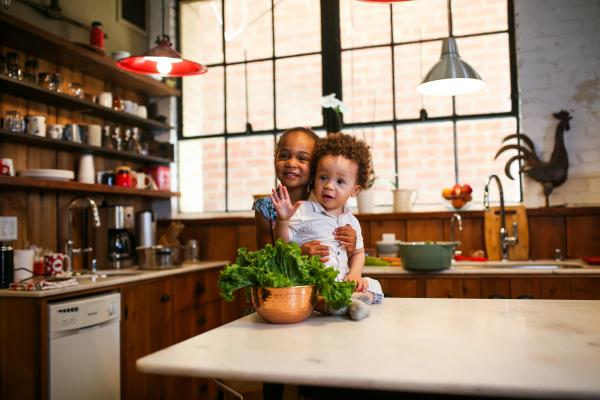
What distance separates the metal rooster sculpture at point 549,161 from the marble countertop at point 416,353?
8.23 ft

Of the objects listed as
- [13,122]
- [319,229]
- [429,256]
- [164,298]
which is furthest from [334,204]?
[13,122]

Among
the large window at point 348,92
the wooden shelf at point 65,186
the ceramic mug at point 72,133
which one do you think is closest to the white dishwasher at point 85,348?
the wooden shelf at point 65,186

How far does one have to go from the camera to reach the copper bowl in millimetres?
1186

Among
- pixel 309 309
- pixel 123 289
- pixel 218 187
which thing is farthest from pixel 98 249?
pixel 309 309

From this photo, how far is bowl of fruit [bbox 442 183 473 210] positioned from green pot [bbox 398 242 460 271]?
88 centimetres

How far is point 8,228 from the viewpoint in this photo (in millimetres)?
2918

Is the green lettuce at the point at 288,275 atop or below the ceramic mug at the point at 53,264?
atop

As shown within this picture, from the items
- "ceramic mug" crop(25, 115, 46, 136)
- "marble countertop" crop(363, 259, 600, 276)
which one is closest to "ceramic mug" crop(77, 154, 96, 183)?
"ceramic mug" crop(25, 115, 46, 136)

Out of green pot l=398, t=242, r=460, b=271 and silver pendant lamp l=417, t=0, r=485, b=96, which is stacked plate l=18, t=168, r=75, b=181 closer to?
green pot l=398, t=242, r=460, b=271

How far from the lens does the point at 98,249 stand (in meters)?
3.65

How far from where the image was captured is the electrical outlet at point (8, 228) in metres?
2.88

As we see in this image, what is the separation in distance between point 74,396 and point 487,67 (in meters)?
3.49

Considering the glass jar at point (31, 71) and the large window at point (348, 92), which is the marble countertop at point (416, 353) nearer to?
the glass jar at point (31, 71)

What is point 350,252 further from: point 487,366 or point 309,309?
point 487,366
